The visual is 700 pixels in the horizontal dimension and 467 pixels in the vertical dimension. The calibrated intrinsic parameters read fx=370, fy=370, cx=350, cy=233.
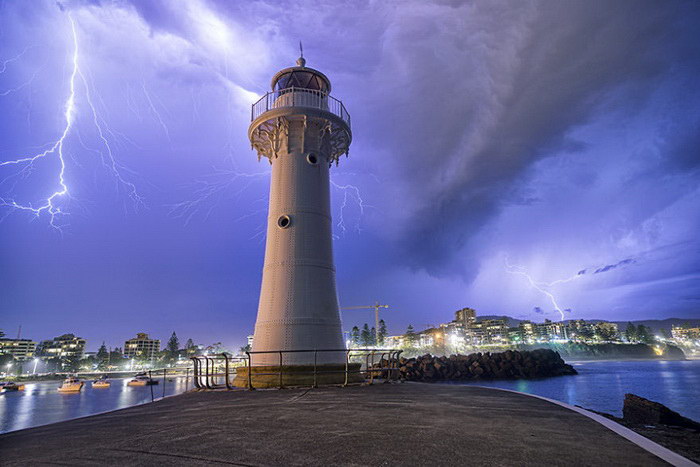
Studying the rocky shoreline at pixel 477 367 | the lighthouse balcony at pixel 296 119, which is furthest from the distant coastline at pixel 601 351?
the lighthouse balcony at pixel 296 119

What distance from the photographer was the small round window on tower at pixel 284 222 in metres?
13.5

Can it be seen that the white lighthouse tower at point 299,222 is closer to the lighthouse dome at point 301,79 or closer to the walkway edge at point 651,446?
the lighthouse dome at point 301,79

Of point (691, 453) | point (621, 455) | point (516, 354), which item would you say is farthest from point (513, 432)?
point (516, 354)

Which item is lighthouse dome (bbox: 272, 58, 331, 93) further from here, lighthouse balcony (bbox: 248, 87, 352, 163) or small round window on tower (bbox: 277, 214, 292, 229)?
small round window on tower (bbox: 277, 214, 292, 229)

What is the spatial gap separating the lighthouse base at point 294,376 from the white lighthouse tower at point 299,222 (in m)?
0.14

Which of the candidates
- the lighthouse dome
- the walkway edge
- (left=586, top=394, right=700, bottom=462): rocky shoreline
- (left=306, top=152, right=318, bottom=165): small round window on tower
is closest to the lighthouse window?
the lighthouse dome

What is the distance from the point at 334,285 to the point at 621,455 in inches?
406

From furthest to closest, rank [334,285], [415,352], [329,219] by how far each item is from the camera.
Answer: [415,352]
[329,219]
[334,285]

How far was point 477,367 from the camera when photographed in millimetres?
47094

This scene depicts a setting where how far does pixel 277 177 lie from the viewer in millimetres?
14273

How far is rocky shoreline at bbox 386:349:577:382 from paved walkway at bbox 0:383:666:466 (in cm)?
3816

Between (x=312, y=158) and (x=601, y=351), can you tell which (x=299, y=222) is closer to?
(x=312, y=158)

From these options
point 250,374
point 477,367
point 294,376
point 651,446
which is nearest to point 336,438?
point 651,446

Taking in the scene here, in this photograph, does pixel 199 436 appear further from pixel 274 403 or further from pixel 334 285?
pixel 334 285
